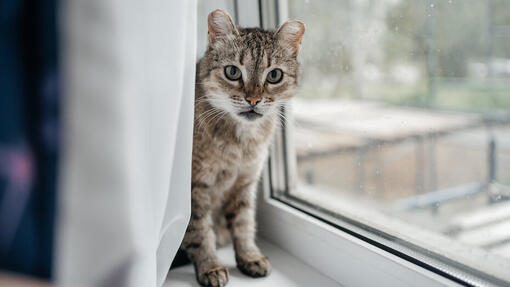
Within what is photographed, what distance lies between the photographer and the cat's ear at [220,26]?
0.86 meters

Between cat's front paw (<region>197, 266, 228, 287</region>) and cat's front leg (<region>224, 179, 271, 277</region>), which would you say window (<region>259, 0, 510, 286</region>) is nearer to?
cat's front leg (<region>224, 179, 271, 277</region>)

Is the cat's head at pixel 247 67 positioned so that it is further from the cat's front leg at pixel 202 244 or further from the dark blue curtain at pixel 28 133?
the dark blue curtain at pixel 28 133

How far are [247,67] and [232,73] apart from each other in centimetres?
5

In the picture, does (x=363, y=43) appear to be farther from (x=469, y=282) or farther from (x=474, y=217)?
(x=474, y=217)

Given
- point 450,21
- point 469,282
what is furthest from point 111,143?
point 450,21

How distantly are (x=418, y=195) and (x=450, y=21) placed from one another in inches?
36.4

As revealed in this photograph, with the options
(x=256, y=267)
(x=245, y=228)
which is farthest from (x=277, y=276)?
(x=245, y=228)

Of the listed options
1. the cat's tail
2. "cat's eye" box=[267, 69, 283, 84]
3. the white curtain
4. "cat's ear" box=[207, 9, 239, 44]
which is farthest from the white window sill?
"cat's ear" box=[207, 9, 239, 44]

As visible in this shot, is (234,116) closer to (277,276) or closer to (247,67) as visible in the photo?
(247,67)

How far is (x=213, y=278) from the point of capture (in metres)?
0.84

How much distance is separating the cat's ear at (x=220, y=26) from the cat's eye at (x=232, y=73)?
0.27 feet

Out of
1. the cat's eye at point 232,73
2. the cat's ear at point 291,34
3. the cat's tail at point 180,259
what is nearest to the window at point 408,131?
the cat's ear at point 291,34

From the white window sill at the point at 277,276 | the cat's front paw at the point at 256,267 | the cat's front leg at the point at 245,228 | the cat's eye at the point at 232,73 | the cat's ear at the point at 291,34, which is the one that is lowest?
the white window sill at the point at 277,276

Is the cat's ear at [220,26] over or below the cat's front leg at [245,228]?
over
